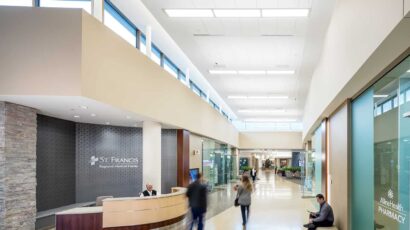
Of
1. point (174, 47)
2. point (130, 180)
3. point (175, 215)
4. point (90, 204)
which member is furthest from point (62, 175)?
point (174, 47)

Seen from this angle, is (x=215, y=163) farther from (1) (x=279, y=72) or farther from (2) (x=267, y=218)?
(2) (x=267, y=218)

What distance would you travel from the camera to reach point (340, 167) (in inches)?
381

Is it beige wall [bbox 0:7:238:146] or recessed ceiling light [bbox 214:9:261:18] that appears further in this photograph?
recessed ceiling light [bbox 214:9:261:18]

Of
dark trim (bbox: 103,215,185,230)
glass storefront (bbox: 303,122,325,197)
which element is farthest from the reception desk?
glass storefront (bbox: 303,122,325,197)

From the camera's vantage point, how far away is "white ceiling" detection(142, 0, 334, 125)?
8703mm

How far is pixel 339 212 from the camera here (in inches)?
391

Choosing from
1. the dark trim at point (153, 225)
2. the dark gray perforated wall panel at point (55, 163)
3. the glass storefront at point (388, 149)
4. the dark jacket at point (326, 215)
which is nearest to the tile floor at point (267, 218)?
the dark trim at point (153, 225)

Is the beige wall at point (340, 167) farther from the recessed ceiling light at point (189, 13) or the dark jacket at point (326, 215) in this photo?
the recessed ceiling light at point (189, 13)

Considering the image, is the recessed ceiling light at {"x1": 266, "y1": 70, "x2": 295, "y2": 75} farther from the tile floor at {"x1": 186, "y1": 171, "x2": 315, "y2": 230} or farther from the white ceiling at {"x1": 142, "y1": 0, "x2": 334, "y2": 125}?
the tile floor at {"x1": 186, "y1": 171, "x2": 315, "y2": 230}

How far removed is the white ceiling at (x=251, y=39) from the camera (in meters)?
8.70

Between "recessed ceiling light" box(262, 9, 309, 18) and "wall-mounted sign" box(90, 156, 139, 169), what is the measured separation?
28.1 feet

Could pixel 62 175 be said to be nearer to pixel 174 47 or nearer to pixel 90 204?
pixel 90 204

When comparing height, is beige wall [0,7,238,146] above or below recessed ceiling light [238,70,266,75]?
below

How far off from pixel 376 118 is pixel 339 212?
438 cm
